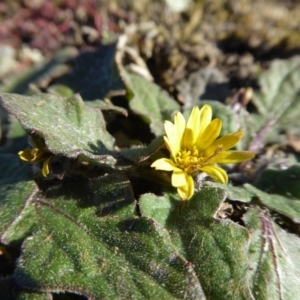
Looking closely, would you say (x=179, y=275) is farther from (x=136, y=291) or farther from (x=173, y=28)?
(x=173, y=28)

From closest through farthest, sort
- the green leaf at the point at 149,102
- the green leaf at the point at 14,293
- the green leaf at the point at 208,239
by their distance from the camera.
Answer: the green leaf at the point at 208,239 → the green leaf at the point at 14,293 → the green leaf at the point at 149,102

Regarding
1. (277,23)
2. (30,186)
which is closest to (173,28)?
(277,23)

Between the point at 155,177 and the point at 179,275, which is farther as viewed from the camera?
the point at 155,177

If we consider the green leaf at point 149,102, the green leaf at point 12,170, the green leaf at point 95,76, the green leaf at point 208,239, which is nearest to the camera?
the green leaf at point 208,239

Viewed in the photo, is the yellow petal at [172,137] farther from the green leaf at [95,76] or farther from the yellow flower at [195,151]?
the green leaf at [95,76]

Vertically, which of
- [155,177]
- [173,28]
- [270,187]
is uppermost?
[173,28]

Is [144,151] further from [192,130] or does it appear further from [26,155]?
[26,155]

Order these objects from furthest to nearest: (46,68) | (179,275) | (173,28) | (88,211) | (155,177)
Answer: (173,28) < (46,68) < (155,177) < (88,211) < (179,275)

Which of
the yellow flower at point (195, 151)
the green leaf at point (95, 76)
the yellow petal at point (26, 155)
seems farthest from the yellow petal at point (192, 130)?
the green leaf at point (95, 76)
